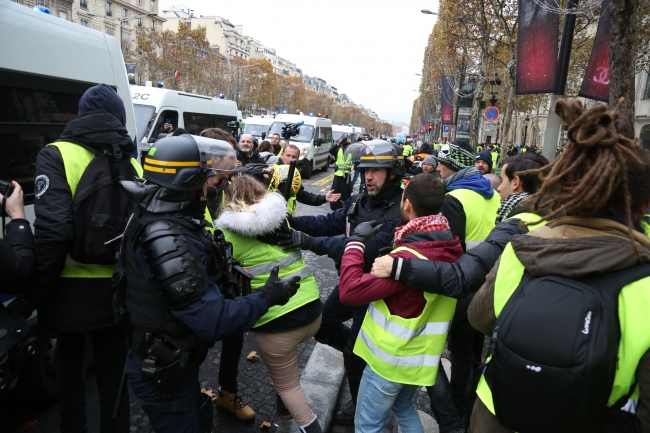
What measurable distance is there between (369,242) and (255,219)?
2.55 ft

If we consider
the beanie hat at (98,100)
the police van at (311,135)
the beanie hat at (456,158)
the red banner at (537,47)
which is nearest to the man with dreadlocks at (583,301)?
the beanie hat at (98,100)

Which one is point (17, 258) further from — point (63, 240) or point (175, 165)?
point (175, 165)

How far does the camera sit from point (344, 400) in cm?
349

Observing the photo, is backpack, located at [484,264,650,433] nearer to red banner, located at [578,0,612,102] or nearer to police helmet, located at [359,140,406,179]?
police helmet, located at [359,140,406,179]

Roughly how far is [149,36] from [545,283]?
48.5m

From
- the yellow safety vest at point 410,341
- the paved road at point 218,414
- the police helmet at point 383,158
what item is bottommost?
the paved road at point 218,414

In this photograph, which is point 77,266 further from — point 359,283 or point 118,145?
point 359,283

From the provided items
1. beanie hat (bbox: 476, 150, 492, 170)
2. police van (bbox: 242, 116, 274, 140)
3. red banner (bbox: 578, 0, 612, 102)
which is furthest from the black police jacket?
police van (bbox: 242, 116, 274, 140)

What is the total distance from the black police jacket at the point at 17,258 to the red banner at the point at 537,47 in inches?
301

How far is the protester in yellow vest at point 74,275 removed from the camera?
213 centimetres

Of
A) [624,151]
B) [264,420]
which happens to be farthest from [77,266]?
[624,151]

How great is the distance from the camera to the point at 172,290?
170 cm

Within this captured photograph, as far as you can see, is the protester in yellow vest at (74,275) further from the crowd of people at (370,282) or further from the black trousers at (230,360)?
the black trousers at (230,360)

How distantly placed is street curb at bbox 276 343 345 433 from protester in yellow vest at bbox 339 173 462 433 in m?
0.81
